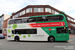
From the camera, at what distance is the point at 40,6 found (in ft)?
82.2

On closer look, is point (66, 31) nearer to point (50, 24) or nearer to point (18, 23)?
point (50, 24)

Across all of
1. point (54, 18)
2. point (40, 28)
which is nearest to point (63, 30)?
point (54, 18)

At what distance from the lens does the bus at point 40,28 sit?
1000 centimetres

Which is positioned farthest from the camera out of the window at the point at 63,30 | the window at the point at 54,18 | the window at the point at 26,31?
the window at the point at 26,31

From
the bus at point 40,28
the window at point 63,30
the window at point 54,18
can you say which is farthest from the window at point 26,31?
the window at point 63,30

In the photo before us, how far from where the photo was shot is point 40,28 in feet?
35.0

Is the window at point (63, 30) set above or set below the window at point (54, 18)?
below

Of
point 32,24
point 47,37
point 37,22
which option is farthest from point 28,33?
point 47,37

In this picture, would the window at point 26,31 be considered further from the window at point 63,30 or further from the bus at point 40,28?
the window at point 63,30

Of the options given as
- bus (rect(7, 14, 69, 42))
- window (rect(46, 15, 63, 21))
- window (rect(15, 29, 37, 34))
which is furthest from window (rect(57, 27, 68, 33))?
window (rect(15, 29, 37, 34))

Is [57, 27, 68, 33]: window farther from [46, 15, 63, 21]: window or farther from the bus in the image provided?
[46, 15, 63, 21]: window

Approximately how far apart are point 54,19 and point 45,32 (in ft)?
8.14

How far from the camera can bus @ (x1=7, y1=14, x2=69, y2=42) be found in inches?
394

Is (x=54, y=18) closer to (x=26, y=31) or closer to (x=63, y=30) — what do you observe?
(x=63, y=30)
